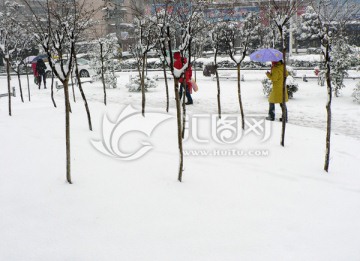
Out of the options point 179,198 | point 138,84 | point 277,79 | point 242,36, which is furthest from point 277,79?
point 242,36

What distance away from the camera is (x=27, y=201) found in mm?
3674

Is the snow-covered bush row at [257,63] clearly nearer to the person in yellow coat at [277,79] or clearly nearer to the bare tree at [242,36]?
the bare tree at [242,36]

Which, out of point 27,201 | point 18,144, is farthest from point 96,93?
point 27,201

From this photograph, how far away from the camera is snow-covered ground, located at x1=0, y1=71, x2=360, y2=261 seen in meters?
3.03

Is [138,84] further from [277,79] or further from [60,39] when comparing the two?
[60,39]

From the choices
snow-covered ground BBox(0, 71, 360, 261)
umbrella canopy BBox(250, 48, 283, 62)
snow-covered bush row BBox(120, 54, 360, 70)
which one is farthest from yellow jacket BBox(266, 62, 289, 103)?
snow-covered bush row BBox(120, 54, 360, 70)

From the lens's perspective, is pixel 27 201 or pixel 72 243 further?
pixel 27 201

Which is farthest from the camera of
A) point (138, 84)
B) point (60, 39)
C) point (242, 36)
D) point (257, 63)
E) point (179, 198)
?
point (257, 63)

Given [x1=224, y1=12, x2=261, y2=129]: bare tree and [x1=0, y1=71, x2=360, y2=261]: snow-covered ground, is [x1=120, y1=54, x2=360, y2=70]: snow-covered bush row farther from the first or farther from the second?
[x1=0, y1=71, x2=360, y2=261]: snow-covered ground

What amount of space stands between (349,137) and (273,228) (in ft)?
14.8

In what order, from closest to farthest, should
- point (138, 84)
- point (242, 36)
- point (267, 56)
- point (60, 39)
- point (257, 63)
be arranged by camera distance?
1. point (60, 39)
2. point (267, 56)
3. point (138, 84)
4. point (242, 36)
5. point (257, 63)

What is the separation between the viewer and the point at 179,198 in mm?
3932

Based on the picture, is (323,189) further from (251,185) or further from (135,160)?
(135,160)

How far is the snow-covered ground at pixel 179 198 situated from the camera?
303 centimetres
